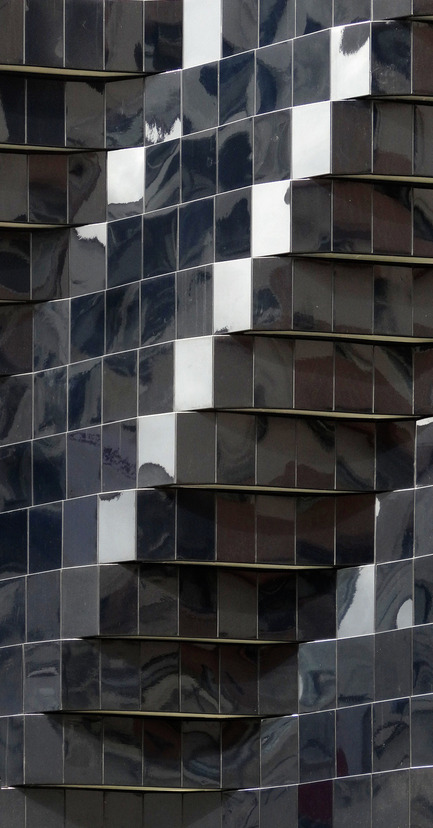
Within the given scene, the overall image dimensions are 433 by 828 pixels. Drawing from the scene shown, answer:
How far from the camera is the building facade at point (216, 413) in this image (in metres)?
24.6

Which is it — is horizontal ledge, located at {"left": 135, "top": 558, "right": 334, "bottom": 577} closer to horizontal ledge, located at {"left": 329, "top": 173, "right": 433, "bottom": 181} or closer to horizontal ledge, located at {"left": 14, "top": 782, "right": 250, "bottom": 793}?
horizontal ledge, located at {"left": 14, "top": 782, "right": 250, "bottom": 793}

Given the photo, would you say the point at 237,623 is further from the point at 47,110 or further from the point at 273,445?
the point at 47,110

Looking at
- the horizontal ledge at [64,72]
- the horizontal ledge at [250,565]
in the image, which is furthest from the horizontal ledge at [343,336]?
the horizontal ledge at [64,72]

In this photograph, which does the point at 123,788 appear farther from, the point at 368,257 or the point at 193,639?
the point at 368,257

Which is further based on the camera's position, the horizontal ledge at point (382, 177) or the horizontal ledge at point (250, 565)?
the horizontal ledge at point (250, 565)

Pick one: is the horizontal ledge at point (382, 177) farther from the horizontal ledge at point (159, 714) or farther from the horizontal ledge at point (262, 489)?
the horizontal ledge at point (159, 714)

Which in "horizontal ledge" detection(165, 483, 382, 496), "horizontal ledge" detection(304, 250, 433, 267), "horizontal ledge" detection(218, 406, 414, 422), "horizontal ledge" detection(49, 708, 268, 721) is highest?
"horizontal ledge" detection(304, 250, 433, 267)

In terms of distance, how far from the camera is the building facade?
24.6 meters

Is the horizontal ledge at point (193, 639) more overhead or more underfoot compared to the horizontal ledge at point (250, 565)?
more underfoot

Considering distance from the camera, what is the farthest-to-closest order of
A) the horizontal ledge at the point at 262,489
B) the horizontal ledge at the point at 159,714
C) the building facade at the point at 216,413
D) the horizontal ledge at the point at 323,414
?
the horizontal ledge at the point at 159,714, the horizontal ledge at the point at 262,489, the horizontal ledge at the point at 323,414, the building facade at the point at 216,413

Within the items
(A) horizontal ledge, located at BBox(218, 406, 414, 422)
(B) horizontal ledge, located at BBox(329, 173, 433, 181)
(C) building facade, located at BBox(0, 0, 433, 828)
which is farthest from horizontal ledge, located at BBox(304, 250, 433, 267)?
(A) horizontal ledge, located at BBox(218, 406, 414, 422)

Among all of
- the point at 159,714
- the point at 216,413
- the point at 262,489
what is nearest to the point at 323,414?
the point at 262,489

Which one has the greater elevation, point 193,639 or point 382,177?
point 382,177

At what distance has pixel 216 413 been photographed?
25.0 metres
